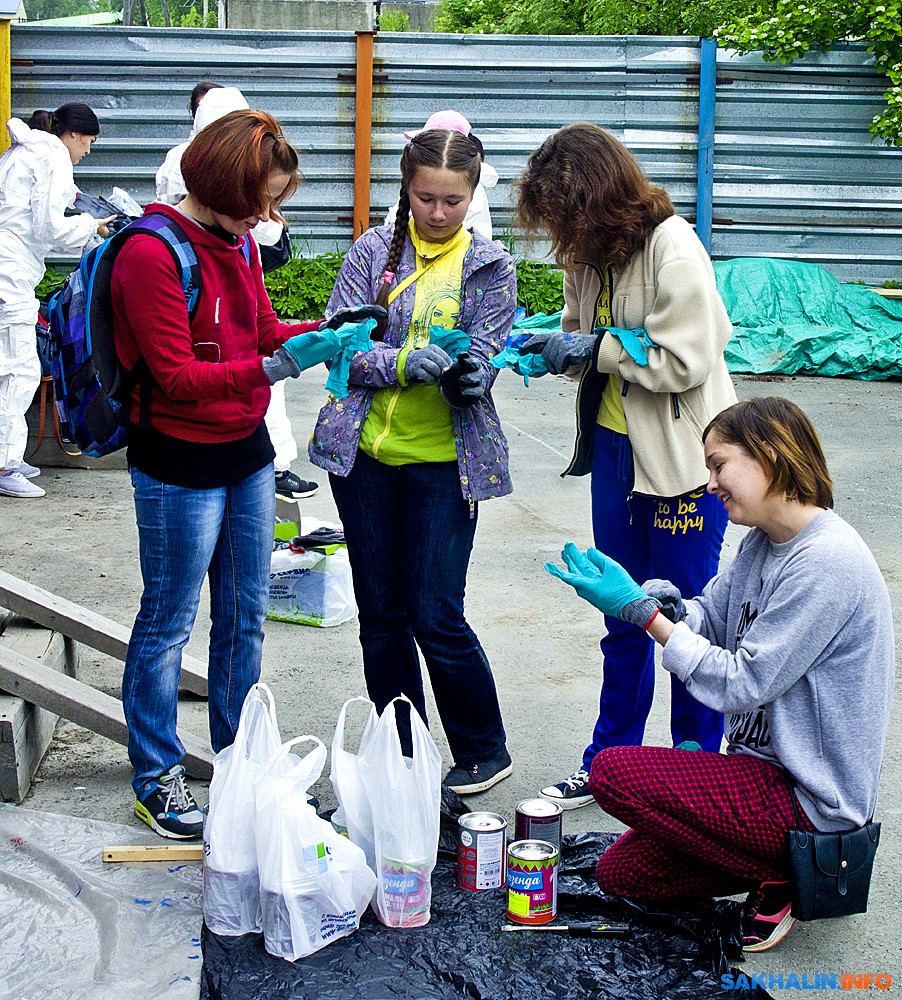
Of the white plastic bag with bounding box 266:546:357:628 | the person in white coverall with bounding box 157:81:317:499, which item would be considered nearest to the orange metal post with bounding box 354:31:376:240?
the person in white coverall with bounding box 157:81:317:499

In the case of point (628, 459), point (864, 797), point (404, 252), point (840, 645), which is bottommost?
point (864, 797)

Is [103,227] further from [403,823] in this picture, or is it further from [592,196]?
[403,823]

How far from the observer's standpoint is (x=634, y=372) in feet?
10.2

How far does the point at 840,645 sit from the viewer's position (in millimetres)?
2629

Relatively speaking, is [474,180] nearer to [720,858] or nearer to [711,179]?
[720,858]

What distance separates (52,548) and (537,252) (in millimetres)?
6897

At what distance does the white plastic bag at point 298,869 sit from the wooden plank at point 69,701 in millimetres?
784

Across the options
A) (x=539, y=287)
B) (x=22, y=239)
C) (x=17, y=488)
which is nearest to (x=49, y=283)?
(x=22, y=239)

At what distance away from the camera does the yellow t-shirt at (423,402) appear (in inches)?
125

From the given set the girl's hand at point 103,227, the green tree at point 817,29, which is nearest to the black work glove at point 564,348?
the girl's hand at point 103,227

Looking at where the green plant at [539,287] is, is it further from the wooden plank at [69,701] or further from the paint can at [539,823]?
the paint can at [539,823]

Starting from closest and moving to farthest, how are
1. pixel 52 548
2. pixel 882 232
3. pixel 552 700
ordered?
pixel 552 700
pixel 52 548
pixel 882 232

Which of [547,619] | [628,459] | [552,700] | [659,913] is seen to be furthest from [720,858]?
[547,619]

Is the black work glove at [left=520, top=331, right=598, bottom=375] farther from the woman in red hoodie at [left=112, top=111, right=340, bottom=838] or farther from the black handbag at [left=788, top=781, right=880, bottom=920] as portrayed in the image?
the black handbag at [left=788, top=781, right=880, bottom=920]
